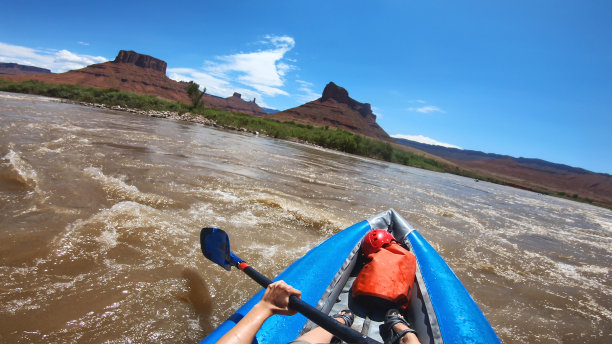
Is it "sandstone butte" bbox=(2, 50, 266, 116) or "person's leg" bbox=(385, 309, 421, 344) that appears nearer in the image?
"person's leg" bbox=(385, 309, 421, 344)

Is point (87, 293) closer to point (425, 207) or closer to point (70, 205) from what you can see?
point (70, 205)

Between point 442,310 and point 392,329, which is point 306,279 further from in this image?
point 442,310

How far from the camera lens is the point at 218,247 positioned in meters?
2.32

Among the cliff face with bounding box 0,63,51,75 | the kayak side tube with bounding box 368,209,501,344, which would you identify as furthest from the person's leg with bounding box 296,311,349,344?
the cliff face with bounding box 0,63,51,75

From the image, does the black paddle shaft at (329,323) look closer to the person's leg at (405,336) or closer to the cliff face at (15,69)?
the person's leg at (405,336)

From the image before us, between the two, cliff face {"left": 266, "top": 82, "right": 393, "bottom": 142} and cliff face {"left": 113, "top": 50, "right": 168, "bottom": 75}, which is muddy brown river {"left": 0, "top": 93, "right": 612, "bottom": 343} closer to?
cliff face {"left": 266, "top": 82, "right": 393, "bottom": 142}

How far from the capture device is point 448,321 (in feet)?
6.07

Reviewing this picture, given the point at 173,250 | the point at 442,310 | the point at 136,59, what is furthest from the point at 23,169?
the point at 136,59

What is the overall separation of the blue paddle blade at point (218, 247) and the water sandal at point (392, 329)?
1.30 m

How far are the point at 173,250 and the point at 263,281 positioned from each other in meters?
1.83

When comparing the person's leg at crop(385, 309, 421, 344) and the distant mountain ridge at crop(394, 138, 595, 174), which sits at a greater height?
the distant mountain ridge at crop(394, 138, 595, 174)

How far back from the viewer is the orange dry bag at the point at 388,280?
2227 millimetres

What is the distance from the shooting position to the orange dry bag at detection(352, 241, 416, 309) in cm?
223

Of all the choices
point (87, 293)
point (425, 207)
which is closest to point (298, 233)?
point (87, 293)
